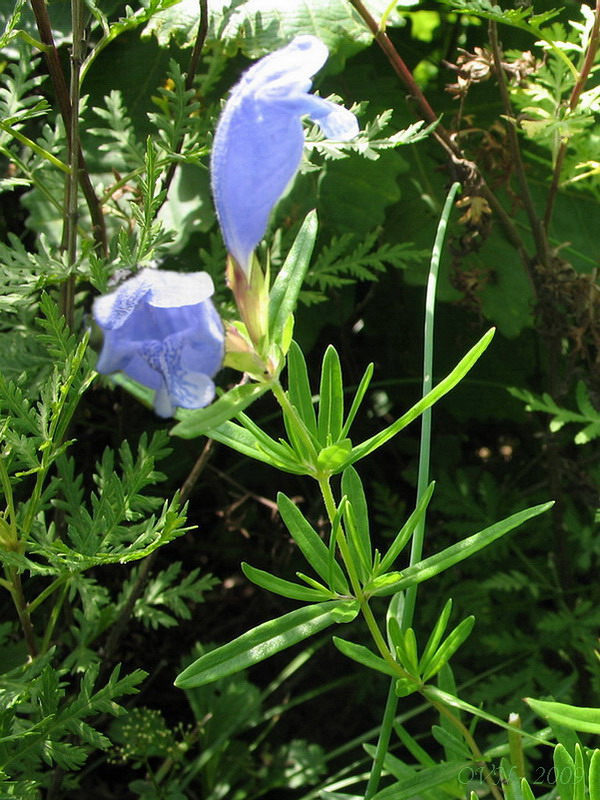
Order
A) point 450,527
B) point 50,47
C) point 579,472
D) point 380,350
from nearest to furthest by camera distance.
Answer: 1. point 50,47
2. point 579,472
3. point 450,527
4. point 380,350

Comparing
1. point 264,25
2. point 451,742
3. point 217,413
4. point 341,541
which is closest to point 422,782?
point 451,742

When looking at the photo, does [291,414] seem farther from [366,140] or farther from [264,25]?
[264,25]

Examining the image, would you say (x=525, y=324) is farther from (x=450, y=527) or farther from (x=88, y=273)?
(x=88, y=273)

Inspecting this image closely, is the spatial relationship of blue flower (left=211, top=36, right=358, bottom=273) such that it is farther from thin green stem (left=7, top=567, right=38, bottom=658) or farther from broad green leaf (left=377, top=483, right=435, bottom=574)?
thin green stem (left=7, top=567, right=38, bottom=658)

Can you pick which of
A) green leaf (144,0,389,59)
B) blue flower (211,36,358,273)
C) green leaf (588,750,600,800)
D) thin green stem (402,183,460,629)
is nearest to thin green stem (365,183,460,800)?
thin green stem (402,183,460,629)

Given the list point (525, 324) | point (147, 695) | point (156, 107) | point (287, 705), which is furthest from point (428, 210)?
point (147, 695)
